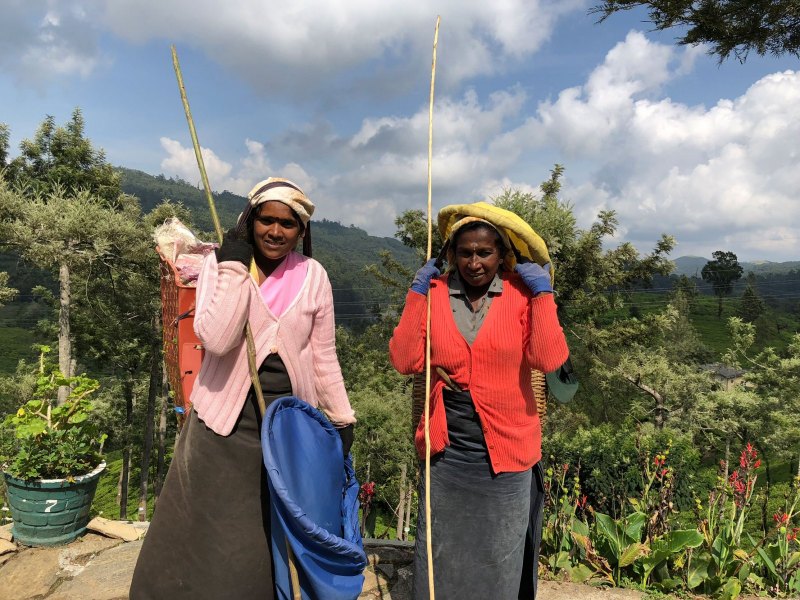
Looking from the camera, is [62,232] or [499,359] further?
[62,232]

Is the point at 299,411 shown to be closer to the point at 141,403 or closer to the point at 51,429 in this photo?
the point at 51,429

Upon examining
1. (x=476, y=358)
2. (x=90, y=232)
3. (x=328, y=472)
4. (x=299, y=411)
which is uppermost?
(x=90, y=232)

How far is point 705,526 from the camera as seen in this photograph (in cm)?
345

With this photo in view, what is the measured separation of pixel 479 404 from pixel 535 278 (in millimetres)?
556

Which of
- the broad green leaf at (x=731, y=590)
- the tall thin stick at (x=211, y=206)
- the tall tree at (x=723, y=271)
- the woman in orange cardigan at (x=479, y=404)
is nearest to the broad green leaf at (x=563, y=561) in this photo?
the broad green leaf at (x=731, y=590)

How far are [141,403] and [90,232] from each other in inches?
646

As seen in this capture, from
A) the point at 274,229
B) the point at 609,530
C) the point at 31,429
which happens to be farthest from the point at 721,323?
the point at 274,229

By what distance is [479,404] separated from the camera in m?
2.09

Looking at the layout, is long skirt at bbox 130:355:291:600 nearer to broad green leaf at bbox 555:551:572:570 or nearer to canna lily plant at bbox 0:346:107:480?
canna lily plant at bbox 0:346:107:480

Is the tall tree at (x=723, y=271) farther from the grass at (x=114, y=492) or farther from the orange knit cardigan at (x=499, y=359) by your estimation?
the orange knit cardigan at (x=499, y=359)

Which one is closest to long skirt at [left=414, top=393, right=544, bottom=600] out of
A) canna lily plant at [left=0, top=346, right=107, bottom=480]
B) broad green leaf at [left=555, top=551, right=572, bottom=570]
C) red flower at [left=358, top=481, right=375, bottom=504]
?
broad green leaf at [left=555, top=551, right=572, bottom=570]

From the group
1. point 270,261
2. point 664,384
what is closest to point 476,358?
point 270,261

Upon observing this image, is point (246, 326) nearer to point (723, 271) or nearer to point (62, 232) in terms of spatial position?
point (62, 232)

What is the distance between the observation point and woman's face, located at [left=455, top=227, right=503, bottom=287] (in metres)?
2.05
